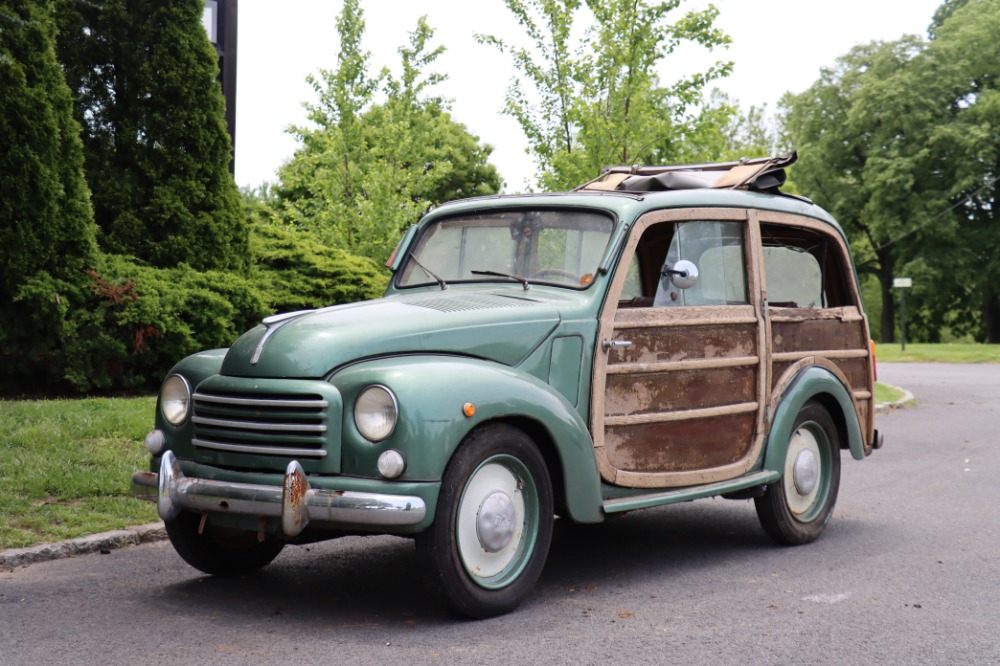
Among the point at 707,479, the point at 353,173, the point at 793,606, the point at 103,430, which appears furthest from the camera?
the point at 353,173

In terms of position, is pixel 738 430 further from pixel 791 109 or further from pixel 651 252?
pixel 791 109

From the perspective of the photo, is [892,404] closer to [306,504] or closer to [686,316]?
[686,316]

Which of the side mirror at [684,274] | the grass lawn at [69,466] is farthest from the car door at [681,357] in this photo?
the grass lawn at [69,466]

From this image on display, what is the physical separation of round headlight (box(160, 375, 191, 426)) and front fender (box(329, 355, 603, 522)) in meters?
0.98

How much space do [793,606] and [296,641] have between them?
7.66ft

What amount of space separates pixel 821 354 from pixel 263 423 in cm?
380

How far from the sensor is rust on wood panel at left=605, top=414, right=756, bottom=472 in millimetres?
5969

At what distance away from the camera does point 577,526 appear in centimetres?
Answer: 778

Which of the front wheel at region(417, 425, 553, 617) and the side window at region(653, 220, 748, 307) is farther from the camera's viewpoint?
the side window at region(653, 220, 748, 307)

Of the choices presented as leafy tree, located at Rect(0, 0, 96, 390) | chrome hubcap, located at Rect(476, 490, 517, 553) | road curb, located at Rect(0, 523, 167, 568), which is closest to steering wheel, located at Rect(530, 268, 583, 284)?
chrome hubcap, located at Rect(476, 490, 517, 553)

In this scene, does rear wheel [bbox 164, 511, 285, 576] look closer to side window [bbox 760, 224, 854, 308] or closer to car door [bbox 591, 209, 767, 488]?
car door [bbox 591, 209, 767, 488]

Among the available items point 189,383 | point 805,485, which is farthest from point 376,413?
point 805,485

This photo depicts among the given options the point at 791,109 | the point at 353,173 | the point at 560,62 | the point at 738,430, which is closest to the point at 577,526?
the point at 738,430

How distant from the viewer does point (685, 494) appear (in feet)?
20.3
